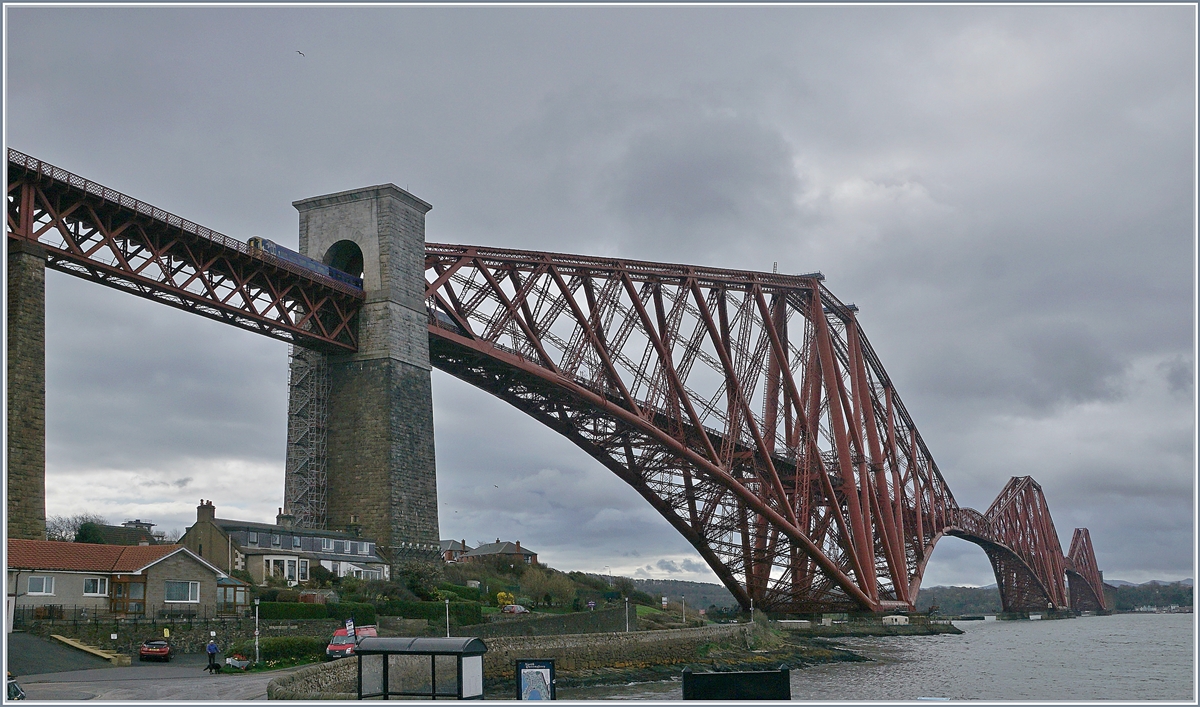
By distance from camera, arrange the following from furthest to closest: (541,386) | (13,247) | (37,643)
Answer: (541,386)
(13,247)
(37,643)

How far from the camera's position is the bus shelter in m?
23.7

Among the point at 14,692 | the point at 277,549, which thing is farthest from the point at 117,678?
the point at 277,549

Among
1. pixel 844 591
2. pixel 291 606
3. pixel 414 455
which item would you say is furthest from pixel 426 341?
pixel 844 591

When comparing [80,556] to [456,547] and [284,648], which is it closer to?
[284,648]

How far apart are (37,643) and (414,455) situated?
2068 cm

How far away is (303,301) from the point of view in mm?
50969

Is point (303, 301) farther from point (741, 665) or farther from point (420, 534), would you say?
point (741, 665)

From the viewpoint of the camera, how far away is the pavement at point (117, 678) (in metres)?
26.7

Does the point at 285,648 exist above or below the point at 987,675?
above

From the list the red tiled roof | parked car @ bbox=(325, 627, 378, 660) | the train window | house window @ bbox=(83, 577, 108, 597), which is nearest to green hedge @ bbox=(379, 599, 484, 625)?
parked car @ bbox=(325, 627, 378, 660)

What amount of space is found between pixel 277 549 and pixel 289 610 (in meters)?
8.09

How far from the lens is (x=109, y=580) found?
38.9 metres

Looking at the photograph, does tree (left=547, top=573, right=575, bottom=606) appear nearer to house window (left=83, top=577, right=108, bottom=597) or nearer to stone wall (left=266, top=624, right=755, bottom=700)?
stone wall (left=266, top=624, right=755, bottom=700)

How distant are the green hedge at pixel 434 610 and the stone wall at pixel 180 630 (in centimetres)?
318
